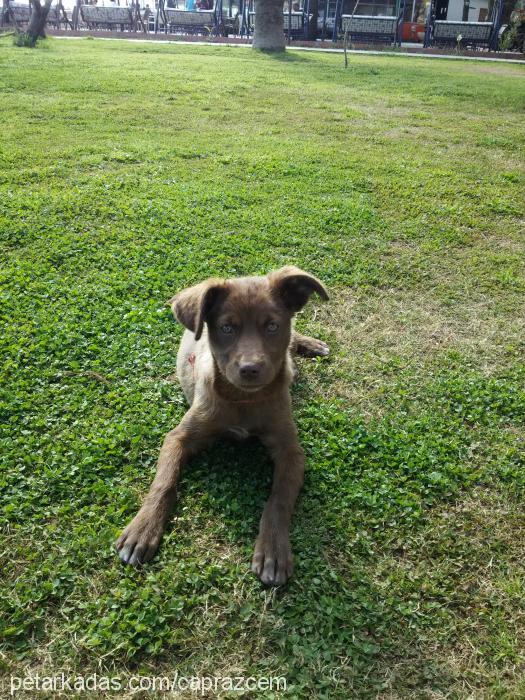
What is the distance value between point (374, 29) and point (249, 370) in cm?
3694

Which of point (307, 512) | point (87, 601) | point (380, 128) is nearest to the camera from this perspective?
point (87, 601)

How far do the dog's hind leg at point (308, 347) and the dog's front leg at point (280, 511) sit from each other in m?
1.19

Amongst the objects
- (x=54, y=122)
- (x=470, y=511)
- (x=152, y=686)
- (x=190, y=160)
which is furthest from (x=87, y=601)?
(x=54, y=122)

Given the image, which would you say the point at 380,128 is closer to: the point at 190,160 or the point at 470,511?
the point at 190,160

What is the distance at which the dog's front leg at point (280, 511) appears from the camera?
300 cm

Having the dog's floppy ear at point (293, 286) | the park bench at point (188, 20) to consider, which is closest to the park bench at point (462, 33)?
the park bench at point (188, 20)

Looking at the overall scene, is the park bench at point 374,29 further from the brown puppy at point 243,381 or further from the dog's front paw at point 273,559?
the dog's front paw at point 273,559

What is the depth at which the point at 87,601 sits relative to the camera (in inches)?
112

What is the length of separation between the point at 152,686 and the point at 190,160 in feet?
27.4

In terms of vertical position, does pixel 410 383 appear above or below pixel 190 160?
below

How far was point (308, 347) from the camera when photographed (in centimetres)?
488

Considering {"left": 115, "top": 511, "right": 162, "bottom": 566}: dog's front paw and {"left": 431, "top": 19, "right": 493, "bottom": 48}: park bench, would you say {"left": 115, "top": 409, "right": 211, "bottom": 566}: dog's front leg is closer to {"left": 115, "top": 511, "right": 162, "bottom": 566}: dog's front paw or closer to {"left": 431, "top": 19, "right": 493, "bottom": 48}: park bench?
{"left": 115, "top": 511, "right": 162, "bottom": 566}: dog's front paw

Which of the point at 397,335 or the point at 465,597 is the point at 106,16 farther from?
the point at 465,597

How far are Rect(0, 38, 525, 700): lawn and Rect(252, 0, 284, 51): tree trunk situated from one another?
18521 mm
